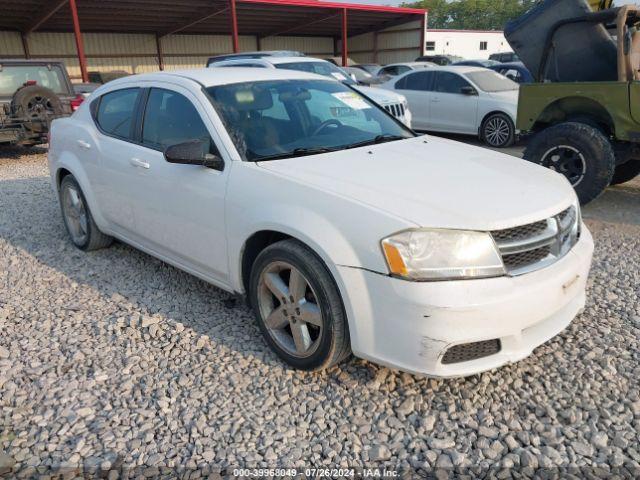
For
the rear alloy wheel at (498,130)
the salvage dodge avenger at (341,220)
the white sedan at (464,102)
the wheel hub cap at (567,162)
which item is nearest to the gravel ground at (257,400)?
the salvage dodge avenger at (341,220)

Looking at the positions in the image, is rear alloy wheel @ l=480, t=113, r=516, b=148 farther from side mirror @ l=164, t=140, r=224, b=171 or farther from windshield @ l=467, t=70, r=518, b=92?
side mirror @ l=164, t=140, r=224, b=171

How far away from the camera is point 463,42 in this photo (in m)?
44.4

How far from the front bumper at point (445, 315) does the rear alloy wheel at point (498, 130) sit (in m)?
7.86

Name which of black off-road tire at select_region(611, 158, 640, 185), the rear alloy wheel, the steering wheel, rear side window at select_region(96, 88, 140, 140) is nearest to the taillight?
rear side window at select_region(96, 88, 140, 140)

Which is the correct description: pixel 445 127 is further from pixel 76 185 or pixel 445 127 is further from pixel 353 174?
pixel 353 174

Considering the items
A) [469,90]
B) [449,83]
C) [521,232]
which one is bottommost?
[521,232]

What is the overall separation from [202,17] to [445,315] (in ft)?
89.5

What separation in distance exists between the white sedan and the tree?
8151 centimetres

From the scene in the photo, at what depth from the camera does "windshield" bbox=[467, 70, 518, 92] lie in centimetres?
1045

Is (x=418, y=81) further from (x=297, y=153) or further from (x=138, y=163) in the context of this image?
(x=297, y=153)

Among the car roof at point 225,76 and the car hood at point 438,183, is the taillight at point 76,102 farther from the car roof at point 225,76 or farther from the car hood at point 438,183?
the car hood at point 438,183

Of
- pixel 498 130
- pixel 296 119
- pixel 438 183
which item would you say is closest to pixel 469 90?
pixel 498 130

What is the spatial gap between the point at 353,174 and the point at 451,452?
1.48m

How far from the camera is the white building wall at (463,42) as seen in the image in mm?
43062
